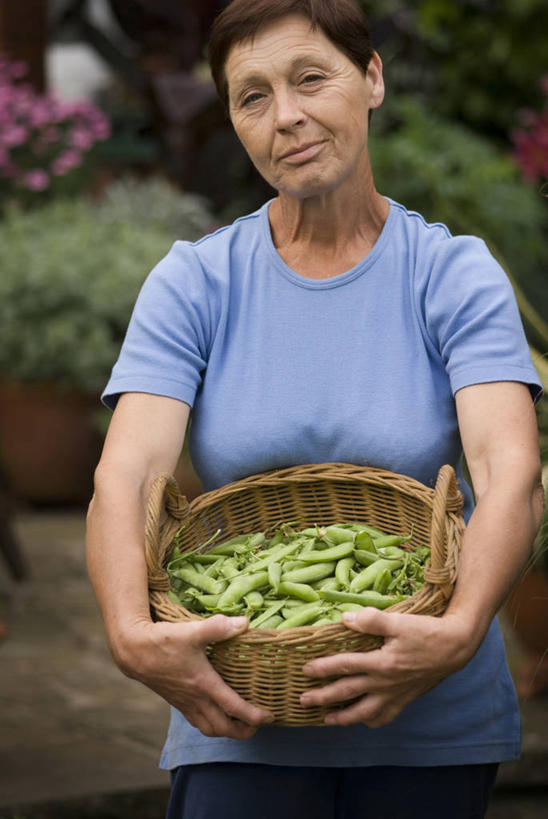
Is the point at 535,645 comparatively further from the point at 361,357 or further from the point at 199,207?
the point at 199,207

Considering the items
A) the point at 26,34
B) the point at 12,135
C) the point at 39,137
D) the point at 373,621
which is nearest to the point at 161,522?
the point at 373,621

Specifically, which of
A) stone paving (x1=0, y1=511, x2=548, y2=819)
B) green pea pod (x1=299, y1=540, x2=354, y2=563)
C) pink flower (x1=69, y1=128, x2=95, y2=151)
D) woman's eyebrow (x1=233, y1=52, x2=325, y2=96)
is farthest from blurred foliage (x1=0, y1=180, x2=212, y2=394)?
green pea pod (x1=299, y1=540, x2=354, y2=563)

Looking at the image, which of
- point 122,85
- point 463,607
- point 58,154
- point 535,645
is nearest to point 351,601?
point 463,607

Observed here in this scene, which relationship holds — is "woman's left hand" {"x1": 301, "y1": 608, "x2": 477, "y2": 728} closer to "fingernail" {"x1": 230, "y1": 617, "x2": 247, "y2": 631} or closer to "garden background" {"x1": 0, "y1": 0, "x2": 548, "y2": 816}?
"fingernail" {"x1": 230, "y1": 617, "x2": 247, "y2": 631}

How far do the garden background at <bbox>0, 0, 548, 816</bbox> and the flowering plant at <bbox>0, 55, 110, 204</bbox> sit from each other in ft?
0.04

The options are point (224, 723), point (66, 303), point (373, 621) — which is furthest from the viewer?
point (66, 303)

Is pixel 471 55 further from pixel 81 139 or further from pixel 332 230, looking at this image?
pixel 332 230

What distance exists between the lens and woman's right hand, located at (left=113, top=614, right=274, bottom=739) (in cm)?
157

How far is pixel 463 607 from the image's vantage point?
163 centimetres

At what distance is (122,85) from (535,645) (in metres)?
10.5

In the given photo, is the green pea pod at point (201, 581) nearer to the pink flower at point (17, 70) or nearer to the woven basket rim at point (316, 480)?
the woven basket rim at point (316, 480)

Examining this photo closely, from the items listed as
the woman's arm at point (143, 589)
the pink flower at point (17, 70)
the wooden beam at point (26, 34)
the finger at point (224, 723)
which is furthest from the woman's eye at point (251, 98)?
the wooden beam at point (26, 34)

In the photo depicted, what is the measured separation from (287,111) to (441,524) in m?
0.65

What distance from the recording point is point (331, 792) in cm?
181
